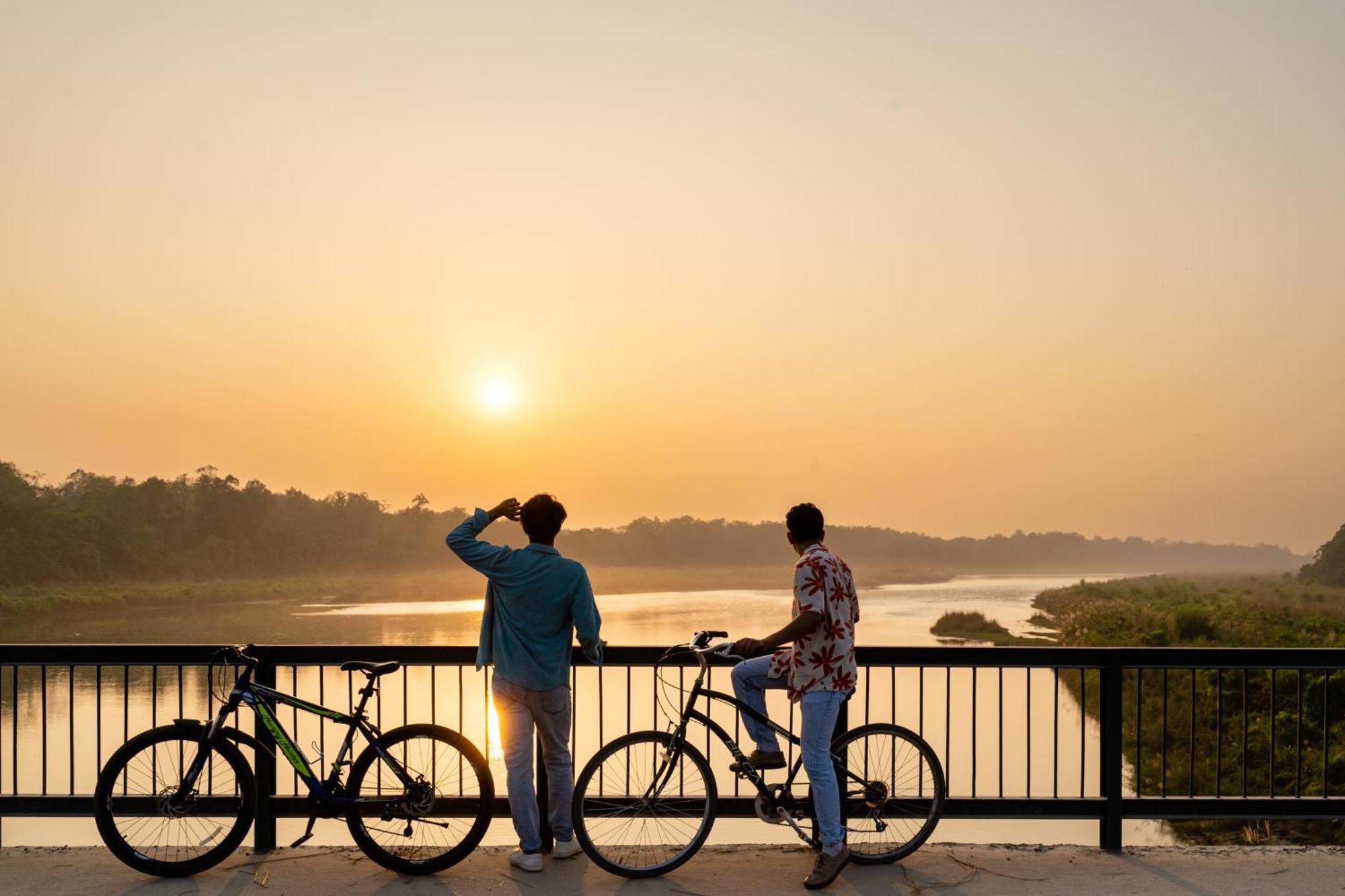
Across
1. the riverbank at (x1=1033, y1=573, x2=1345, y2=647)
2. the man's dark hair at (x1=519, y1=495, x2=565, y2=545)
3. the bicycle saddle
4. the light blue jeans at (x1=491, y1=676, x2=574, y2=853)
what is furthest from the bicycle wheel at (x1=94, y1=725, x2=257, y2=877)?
the riverbank at (x1=1033, y1=573, x2=1345, y2=647)

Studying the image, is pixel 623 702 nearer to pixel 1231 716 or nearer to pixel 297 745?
pixel 1231 716

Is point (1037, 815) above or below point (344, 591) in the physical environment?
above

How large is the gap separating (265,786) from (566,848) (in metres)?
1.69

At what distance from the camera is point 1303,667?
7184 millimetres

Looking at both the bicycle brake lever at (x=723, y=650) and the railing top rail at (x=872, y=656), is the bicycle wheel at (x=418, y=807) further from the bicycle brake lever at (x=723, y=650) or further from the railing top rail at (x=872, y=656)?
the bicycle brake lever at (x=723, y=650)

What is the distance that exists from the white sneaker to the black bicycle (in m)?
0.40

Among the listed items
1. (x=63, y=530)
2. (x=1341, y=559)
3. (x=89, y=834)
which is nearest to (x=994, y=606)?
(x=1341, y=559)

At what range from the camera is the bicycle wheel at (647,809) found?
6426 mm

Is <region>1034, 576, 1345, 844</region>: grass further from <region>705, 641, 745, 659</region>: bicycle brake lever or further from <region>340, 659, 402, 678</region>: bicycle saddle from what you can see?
<region>340, 659, 402, 678</region>: bicycle saddle

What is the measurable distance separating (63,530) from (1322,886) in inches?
3753

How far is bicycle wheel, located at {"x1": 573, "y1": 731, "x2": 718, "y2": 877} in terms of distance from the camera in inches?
253

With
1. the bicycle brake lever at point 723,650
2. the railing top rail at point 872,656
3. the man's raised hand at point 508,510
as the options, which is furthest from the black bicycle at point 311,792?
the bicycle brake lever at point 723,650

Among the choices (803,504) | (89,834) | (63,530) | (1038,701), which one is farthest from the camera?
(63,530)

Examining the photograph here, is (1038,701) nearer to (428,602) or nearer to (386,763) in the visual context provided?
(386,763)
